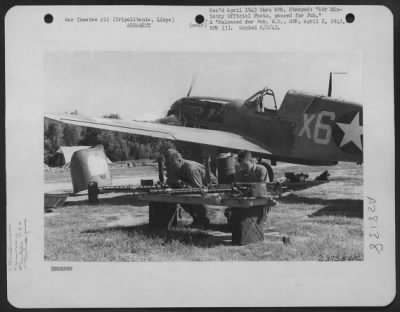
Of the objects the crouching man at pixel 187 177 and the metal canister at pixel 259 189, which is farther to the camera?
the crouching man at pixel 187 177

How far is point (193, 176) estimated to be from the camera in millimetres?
2863

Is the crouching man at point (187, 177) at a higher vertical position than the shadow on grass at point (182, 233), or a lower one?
higher

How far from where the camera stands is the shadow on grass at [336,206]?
2801 mm

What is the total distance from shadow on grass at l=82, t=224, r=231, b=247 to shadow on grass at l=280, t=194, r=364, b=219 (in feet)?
1.30

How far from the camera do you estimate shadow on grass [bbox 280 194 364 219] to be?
2.80m

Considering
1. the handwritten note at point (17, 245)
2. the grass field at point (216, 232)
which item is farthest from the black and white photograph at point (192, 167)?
the handwritten note at point (17, 245)

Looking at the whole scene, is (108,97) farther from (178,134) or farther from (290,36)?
(290,36)

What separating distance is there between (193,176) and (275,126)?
0.62 meters

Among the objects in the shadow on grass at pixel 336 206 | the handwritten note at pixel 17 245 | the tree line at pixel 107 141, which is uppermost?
the tree line at pixel 107 141

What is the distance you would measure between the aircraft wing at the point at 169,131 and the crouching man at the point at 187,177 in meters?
0.19

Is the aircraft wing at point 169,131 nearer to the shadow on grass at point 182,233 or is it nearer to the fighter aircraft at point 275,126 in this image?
the fighter aircraft at point 275,126

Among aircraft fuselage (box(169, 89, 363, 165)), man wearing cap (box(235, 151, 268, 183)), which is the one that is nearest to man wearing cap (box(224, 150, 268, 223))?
man wearing cap (box(235, 151, 268, 183))

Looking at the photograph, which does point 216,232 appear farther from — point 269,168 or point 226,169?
point 269,168

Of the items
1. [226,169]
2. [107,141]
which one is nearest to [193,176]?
[226,169]
